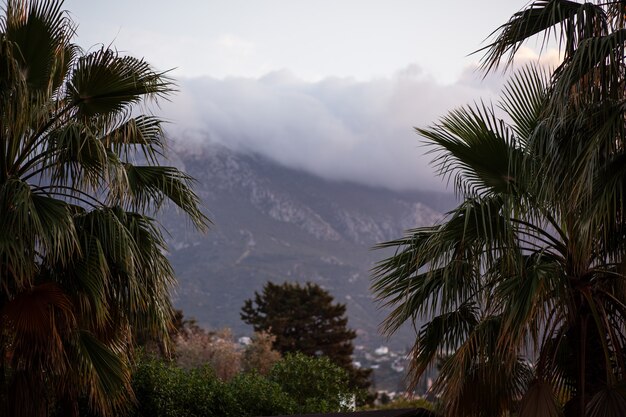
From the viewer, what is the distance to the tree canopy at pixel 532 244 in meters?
6.84

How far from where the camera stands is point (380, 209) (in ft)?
649

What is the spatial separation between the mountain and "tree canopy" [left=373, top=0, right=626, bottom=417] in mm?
84271

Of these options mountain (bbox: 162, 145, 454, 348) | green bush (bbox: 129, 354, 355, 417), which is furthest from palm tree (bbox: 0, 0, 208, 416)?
mountain (bbox: 162, 145, 454, 348)

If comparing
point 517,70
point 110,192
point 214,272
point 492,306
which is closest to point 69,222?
point 110,192

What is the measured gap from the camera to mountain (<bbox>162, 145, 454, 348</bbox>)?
118 metres

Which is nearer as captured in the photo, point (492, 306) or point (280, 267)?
point (492, 306)

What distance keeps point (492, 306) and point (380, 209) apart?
191 m

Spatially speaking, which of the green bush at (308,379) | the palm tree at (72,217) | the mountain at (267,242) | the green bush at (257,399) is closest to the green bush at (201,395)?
the green bush at (257,399)

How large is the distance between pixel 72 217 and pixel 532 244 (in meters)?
4.74

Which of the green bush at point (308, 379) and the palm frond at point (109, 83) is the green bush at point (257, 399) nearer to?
the green bush at point (308, 379)

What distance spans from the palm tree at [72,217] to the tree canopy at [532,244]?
9.25 ft

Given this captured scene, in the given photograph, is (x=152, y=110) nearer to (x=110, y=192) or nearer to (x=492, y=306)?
(x=110, y=192)

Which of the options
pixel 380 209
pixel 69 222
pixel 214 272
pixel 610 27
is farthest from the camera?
pixel 380 209

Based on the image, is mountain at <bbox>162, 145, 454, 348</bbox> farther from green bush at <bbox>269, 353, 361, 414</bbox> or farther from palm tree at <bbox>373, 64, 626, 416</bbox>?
palm tree at <bbox>373, 64, 626, 416</bbox>
